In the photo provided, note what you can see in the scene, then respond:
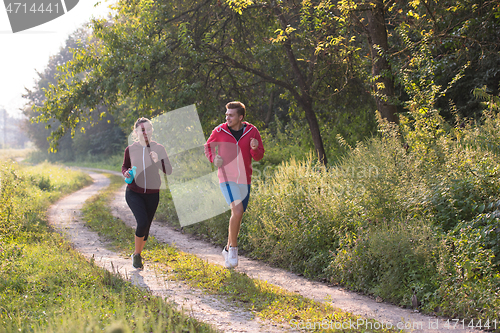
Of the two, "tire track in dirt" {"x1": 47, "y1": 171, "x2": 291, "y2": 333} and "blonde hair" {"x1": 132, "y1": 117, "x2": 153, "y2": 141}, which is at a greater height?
"blonde hair" {"x1": 132, "y1": 117, "x2": 153, "y2": 141}

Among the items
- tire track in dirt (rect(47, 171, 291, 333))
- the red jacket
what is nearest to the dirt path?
tire track in dirt (rect(47, 171, 291, 333))

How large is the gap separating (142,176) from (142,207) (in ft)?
1.56

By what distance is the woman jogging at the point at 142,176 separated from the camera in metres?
5.63

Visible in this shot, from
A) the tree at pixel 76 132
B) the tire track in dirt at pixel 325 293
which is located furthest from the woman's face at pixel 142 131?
the tree at pixel 76 132

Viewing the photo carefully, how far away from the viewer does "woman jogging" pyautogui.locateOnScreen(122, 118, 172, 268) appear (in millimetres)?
5633

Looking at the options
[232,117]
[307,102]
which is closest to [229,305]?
[232,117]

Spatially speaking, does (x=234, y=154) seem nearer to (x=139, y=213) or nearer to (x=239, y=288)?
(x=139, y=213)

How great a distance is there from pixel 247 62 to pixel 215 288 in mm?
10032

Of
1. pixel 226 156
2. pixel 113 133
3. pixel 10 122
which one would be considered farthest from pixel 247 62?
pixel 10 122

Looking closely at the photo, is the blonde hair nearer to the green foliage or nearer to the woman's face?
the woman's face

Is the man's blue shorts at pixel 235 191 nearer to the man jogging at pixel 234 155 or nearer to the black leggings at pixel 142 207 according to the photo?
the man jogging at pixel 234 155

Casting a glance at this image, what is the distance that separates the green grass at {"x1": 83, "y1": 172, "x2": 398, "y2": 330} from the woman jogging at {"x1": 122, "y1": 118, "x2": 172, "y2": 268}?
78 cm

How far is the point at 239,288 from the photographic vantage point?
4836 millimetres

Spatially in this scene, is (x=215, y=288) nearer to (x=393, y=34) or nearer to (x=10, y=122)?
(x=393, y=34)
